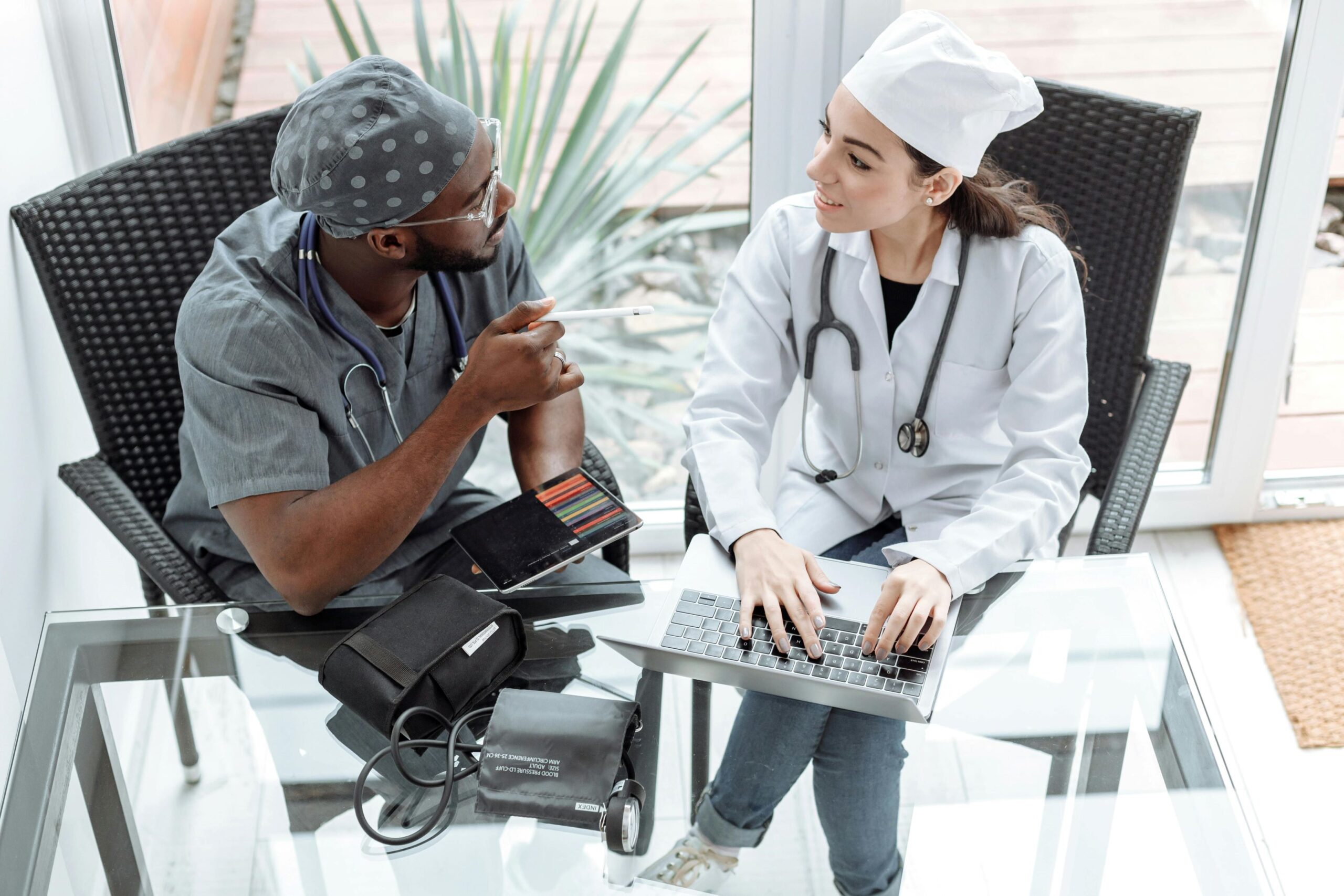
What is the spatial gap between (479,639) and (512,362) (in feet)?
1.23

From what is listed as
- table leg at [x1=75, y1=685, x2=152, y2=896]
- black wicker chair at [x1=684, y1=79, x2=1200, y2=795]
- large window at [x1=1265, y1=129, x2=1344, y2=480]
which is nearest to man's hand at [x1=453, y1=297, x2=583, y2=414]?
black wicker chair at [x1=684, y1=79, x2=1200, y2=795]

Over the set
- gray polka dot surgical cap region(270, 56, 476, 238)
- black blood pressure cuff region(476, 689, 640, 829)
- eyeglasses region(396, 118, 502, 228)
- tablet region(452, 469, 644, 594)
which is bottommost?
black blood pressure cuff region(476, 689, 640, 829)

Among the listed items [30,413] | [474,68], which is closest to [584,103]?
[474,68]

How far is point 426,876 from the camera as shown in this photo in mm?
1214

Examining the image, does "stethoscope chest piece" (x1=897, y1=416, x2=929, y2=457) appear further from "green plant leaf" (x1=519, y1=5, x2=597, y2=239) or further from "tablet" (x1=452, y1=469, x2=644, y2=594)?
"green plant leaf" (x1=519, y1=5, x2=597, y2=239)

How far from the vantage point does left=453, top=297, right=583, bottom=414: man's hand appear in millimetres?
1522

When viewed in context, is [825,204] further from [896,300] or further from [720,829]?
[720,829]

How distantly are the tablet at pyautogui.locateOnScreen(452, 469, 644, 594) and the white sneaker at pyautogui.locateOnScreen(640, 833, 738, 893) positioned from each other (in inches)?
15.6

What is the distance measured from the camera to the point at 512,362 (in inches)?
60.0

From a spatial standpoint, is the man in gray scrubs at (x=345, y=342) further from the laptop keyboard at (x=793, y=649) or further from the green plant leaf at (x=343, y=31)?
the green plant leaf at (x=343, y=31)

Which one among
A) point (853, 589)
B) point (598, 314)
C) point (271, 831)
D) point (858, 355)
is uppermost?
point (598, 314)

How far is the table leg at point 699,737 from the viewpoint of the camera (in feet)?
4.29

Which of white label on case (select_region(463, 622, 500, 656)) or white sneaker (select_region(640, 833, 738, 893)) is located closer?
white sneaker (select_region(640, 833, 738, 893))

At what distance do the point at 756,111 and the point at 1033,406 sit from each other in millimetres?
766
